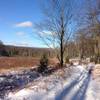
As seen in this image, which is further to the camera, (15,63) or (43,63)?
(15,63)

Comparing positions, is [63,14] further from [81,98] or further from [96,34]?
[81,98]

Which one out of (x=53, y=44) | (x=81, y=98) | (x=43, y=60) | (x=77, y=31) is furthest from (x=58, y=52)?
(x=81, y=98)

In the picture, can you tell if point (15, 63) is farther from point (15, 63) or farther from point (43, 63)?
point (43, 63)

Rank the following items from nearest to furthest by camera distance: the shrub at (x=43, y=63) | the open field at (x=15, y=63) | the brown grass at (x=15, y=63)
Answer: the shrub at (x=43, y=63)
the open field at (x=15, y=63)
the brown grass at (x=15, y=63)

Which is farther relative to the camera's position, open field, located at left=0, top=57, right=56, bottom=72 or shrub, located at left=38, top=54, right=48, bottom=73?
open field, located at left=0, top=57, right=56, bottom=72

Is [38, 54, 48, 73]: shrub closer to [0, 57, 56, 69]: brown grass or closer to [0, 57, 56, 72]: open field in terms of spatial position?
[0, 57, 56, 72]: open field

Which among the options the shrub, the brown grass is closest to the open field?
the brown grass

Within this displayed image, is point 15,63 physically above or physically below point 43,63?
below

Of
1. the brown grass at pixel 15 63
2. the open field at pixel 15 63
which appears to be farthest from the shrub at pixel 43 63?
the brown grass at pixel 15 63

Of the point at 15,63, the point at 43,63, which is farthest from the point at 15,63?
the point at 43,63

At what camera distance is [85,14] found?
3005cm

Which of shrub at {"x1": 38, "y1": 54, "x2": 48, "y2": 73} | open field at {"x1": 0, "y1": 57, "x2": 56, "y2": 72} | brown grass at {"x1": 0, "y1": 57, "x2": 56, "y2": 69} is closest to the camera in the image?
shrub at {"x1": 38, "y1": 54, "x2": 48, "y2": 73}

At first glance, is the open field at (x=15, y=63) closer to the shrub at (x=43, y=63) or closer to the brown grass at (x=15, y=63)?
the brown grass at (x=15, y=63)

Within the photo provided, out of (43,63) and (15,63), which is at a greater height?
(43,63)
